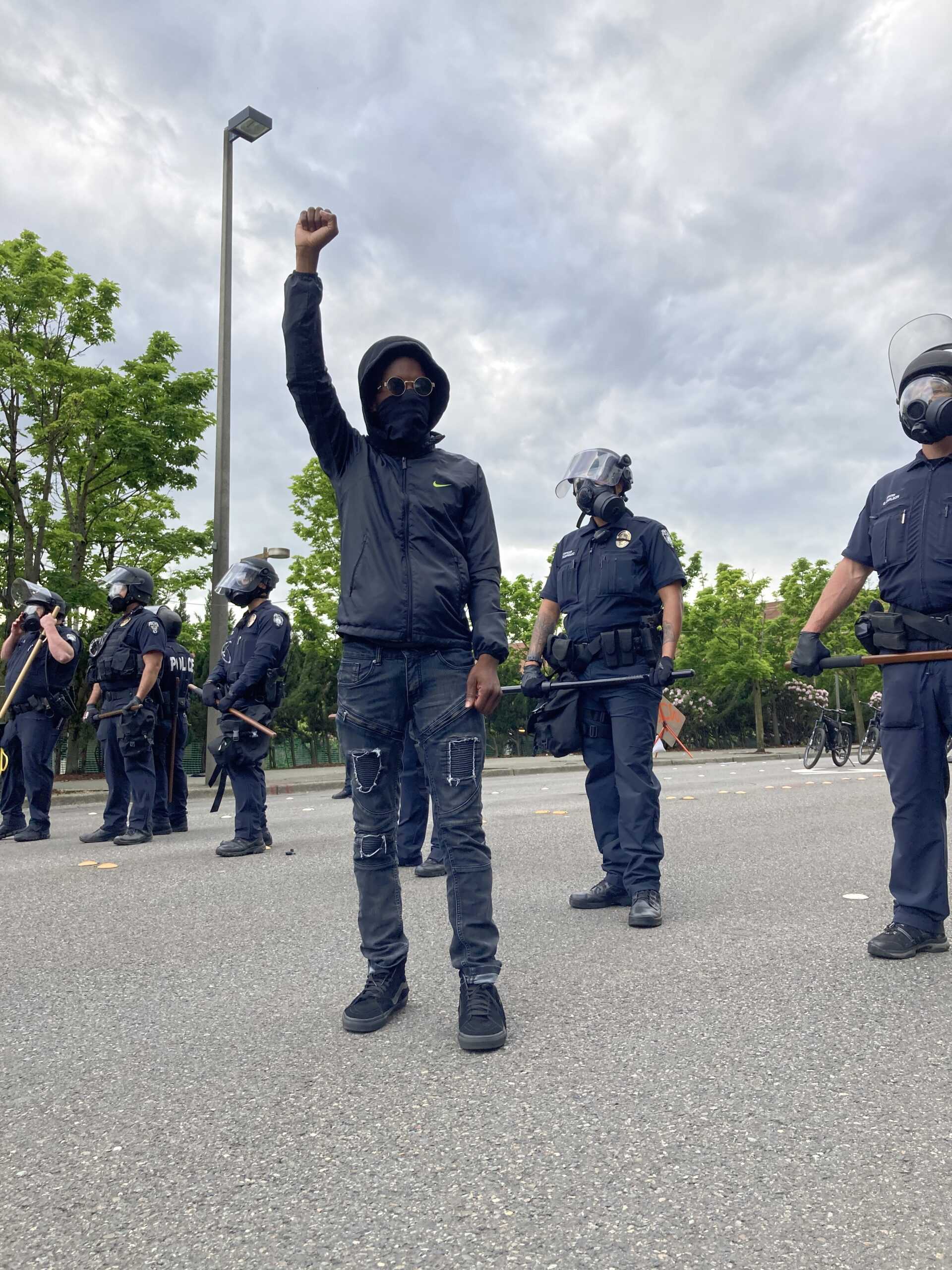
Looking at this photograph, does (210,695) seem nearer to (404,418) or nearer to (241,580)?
(241,580)

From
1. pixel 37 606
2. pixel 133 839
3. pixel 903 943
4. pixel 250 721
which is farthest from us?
pixel 37 606

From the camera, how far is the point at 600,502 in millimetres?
4719

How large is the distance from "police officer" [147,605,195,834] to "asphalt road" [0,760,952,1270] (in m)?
3.56

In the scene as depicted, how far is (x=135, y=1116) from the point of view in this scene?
2285mm

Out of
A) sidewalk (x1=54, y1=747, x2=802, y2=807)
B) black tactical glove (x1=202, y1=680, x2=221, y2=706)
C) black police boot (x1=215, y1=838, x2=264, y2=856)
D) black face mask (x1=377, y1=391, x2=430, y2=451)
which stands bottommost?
black police boot (x1=215, y1=838, x2=264, y2=856)

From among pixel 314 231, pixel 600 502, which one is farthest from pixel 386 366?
pixel 600 502

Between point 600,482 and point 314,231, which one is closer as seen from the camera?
point 314,231

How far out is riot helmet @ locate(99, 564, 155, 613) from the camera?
7.92 m

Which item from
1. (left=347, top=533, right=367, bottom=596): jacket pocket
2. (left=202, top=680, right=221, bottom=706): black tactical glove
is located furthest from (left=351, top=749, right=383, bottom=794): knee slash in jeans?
(left=202, top=680, right=221, bottom=706): black tactical glove

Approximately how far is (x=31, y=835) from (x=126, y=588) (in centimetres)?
212

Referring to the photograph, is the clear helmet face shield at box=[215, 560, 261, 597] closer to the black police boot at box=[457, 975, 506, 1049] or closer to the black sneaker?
the black sneaker

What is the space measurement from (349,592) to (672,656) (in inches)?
74.0

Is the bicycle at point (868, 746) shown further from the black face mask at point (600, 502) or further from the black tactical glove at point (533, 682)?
the black tactical glove at point (533, 682)

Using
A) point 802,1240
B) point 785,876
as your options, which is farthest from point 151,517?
point 802,1240
